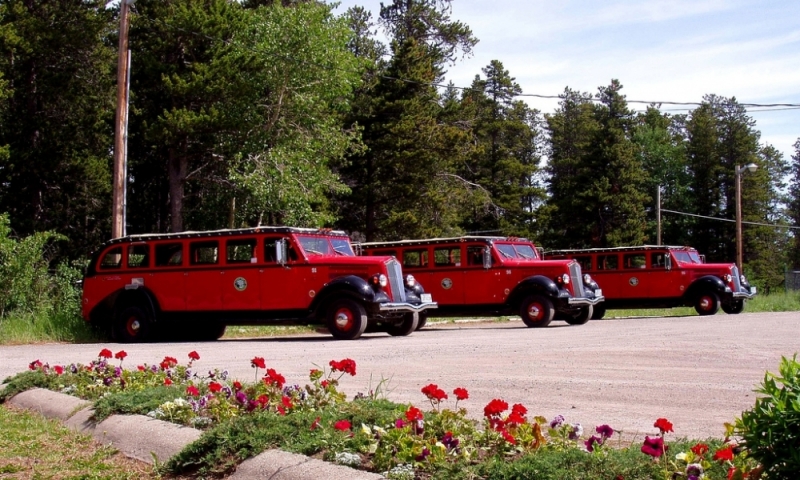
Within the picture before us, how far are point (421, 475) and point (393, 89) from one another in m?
37.1

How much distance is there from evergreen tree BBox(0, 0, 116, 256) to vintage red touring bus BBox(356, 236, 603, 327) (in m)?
18.1

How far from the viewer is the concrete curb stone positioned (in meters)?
5.06

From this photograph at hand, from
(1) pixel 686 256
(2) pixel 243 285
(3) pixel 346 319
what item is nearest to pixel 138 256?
(2) pixel 243 285

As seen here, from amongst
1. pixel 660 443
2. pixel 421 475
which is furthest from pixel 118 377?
pixel 660 443

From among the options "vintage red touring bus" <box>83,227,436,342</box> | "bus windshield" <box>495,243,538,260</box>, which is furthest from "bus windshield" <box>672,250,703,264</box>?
"vintage red touring bus" <box>83,227,436,342</box>

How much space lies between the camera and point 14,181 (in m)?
35.9

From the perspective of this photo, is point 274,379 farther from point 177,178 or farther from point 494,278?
point 177,178

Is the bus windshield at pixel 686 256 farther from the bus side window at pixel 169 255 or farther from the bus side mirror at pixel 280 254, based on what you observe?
the bus side window at pixel 169 255

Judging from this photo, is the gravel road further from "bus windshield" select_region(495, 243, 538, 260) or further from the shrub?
"bus windshield" select_region(495, 243, 538, 260)

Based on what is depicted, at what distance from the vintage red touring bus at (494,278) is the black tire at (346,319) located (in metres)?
3.96

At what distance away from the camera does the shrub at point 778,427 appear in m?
3.05

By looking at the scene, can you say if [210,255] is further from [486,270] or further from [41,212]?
[41,212]

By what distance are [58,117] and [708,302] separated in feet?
86.3

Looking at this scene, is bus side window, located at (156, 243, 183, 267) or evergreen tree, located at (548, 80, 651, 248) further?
evergreen tree, located at (548, 80, 651, 248)
